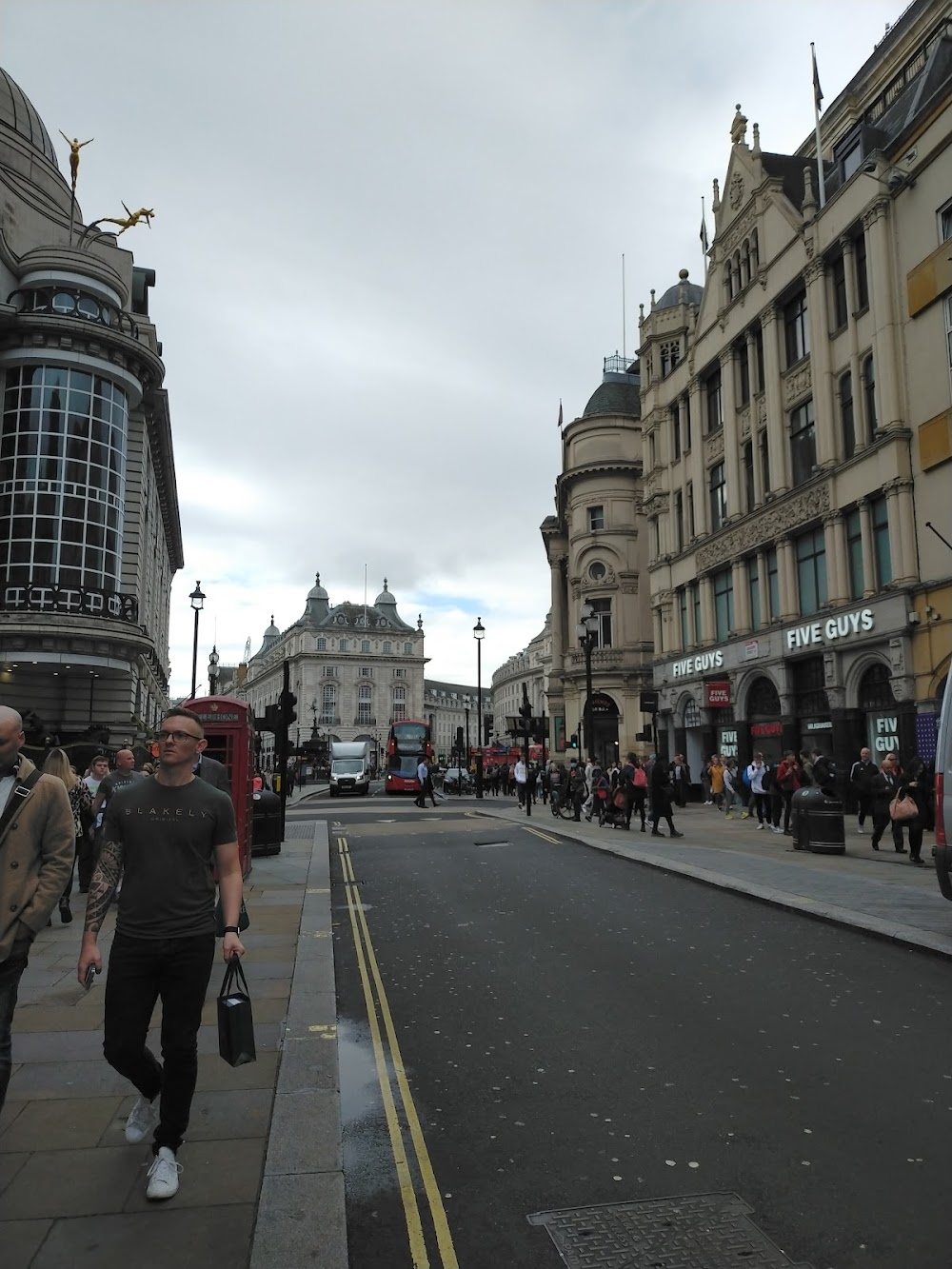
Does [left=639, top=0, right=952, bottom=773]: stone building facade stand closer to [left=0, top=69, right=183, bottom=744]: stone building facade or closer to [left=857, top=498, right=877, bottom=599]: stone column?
[left=857, top=498, right=877, bottom=599]: stone column

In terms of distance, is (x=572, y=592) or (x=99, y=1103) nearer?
(x=99, y=1103)

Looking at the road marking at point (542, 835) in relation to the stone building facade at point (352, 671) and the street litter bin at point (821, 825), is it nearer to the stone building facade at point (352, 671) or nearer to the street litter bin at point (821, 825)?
the street litter bin at point (821, 825)

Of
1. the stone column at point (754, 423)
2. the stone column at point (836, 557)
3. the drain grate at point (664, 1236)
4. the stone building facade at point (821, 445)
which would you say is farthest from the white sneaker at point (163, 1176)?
the stone column at point (754, 423)

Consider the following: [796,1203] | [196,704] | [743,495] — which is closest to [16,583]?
[196,704]

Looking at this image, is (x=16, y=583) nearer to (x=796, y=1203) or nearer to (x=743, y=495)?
(x=743, y=495)

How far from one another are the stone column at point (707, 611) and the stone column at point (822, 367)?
8.54 metres

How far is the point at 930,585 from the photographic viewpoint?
74.3 feet

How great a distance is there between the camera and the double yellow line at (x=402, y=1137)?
3523 mm

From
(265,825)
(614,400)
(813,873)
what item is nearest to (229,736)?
(265,825)

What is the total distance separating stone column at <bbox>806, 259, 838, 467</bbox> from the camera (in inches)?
1074

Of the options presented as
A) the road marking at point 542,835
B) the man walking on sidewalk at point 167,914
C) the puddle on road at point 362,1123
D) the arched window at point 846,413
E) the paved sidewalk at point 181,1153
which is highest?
the arched window at point 846,413

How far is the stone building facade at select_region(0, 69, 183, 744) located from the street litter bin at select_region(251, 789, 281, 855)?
56.8 feet

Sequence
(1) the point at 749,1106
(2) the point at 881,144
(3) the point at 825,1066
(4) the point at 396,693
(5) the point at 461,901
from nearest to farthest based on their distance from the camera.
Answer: (1) the point at 749,1106 < (3) the point at 825,1066 < (5) the point at 461,901 < (2) the point at 881,144 < (4) the point at 396,693

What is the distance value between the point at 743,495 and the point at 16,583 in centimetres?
2592
